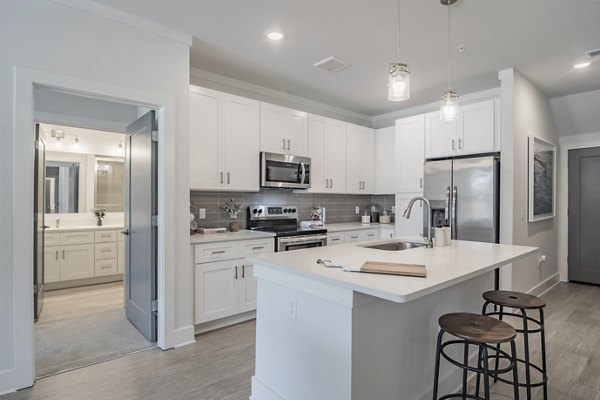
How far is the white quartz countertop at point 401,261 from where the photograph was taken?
1413 millimetres

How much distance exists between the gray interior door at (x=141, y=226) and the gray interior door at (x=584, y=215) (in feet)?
19.4

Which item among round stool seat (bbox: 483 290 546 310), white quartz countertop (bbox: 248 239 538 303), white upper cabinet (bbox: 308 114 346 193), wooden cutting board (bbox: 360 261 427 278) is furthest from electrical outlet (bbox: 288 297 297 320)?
white upper cabinet (bbox: 308 114 346 193)

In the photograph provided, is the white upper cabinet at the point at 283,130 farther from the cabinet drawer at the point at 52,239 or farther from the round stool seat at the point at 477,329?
the cabinet drawer at the point at 52,239

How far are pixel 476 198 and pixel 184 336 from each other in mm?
3386

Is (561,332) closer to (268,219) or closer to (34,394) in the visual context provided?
(268,219)

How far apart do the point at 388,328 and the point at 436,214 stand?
2.82 m

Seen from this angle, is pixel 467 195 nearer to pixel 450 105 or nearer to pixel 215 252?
pixel 450 105

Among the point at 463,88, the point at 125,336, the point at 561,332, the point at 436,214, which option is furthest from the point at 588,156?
the point at 125,336

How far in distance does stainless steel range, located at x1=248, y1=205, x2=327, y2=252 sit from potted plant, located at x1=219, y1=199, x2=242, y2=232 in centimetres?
18

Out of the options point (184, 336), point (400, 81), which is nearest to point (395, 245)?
point (400, 81)

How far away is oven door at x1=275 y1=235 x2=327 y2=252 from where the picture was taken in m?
3.69

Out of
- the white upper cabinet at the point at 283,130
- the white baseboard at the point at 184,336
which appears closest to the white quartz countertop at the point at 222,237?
the white baseboard at the point at 184,336

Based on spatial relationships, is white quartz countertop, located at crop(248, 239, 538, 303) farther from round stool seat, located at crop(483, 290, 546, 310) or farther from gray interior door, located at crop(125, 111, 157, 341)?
gray interior door, located at crop(125, 111, 157, 341)

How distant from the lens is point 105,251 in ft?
16.5
